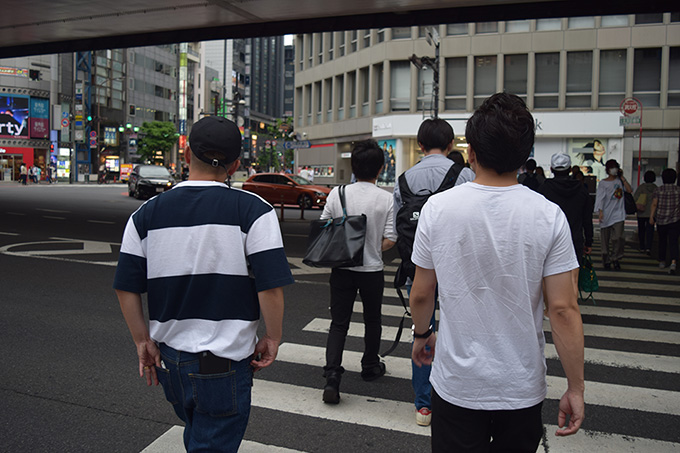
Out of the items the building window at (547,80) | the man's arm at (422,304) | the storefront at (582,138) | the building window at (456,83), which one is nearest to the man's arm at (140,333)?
the man's arm at (422,304)

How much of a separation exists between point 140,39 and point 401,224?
18049 millimetres

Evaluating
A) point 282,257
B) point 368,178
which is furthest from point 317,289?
point 282,257

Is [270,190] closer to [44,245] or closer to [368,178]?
[44,245]

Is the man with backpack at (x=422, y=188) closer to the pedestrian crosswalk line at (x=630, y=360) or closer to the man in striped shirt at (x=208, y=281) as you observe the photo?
the man in striped shirt at (x=208, y=281)

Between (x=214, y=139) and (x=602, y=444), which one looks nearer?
(x=214, y=139)

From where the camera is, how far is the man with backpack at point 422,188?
3.78m

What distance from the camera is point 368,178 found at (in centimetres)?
456

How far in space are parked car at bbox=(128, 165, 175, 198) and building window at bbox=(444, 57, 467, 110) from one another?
54.7 feet

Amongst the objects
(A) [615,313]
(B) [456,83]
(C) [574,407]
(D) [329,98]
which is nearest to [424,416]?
(C) [574,407]

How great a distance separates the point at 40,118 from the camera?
64938 millimetres

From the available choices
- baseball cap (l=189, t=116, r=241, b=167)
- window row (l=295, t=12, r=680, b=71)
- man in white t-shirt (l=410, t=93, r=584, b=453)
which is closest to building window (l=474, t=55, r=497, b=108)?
window row (l=295, t=12, r=680, b=71)

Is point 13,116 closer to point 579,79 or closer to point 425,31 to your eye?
point 425,31

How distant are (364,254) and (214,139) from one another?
7.25 ft

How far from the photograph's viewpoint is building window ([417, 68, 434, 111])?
114 feet
